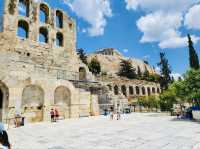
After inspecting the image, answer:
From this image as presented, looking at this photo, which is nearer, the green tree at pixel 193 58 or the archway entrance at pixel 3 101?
the archway entrance at pixel 3 101

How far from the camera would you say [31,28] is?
27.7 metres

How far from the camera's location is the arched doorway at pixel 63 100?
1948 centimetres

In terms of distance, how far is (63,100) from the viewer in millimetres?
19984

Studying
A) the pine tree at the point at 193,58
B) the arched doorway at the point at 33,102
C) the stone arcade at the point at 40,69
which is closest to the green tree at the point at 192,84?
the stone arcade at the point at 40,69

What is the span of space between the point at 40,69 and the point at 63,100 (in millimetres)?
4039

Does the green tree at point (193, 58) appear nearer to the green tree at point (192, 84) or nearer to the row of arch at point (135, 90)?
the row of arch at point (135, 90)

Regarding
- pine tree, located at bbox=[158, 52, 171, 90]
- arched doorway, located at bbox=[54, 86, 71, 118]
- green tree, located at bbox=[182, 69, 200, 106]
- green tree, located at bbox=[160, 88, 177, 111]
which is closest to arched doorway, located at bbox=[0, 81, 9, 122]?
arched doorway, located at bbox=[54, 86, 71, 118]

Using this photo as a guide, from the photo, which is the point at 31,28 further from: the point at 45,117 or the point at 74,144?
the point at 74,144

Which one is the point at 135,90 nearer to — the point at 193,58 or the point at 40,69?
the point at 193,58

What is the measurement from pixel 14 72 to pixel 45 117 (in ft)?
15.7

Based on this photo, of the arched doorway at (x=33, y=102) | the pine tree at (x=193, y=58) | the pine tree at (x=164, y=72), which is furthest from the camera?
the pine tree at (x=164, y=72)

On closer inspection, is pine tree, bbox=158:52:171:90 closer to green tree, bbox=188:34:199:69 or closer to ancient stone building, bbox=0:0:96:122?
green tree, bbox=188:34:199:69

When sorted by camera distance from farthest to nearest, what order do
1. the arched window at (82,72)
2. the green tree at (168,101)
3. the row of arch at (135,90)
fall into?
the row of arch at (135,90) → the arched window at (82,72) → the green tree at (168,101)

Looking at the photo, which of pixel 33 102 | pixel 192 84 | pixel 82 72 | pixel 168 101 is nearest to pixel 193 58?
pixel 168 101
